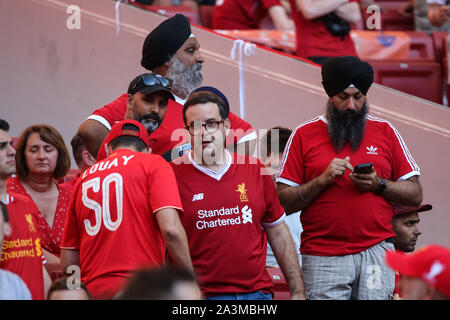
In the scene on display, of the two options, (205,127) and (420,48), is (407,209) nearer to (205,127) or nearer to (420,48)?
(205,127)

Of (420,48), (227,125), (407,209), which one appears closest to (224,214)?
(227,125)

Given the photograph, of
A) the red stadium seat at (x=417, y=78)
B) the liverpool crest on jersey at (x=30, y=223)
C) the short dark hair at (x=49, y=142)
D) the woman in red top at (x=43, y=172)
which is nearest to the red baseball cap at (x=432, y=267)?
the liverpool crest on jersey at (x=30, y=223)

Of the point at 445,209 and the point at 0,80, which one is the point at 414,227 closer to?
the point at 445,209

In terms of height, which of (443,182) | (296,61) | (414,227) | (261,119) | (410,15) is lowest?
(414,227)

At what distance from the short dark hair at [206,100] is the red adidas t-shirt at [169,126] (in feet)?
0.88

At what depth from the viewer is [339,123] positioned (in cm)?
446

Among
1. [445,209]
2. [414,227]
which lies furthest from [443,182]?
[414,227]

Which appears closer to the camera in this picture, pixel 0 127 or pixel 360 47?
pixel 0 127

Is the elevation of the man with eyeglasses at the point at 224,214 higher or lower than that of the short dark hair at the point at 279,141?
lower

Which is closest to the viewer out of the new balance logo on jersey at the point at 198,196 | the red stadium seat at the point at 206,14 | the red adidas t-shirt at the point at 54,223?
the new balance logo on jersey at the point at 198,196

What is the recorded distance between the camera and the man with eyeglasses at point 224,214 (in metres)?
3.88

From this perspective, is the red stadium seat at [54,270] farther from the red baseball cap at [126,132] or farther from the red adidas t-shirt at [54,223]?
the red baseball cap at [126,132]

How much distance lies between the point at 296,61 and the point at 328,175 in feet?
8.77

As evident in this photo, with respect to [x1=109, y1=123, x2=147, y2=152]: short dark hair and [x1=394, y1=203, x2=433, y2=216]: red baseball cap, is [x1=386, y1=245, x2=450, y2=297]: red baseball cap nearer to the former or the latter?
[x1=109, y1=123, x2=147, y2=152]: short dark hair
